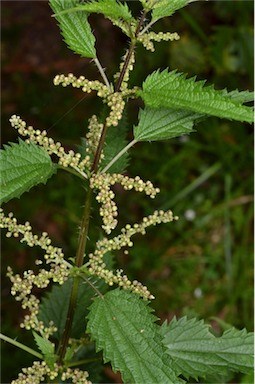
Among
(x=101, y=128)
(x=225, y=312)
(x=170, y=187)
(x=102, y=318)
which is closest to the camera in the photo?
(x=102, y=318)

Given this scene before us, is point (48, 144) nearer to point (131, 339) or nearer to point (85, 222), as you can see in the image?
point (85, 222)

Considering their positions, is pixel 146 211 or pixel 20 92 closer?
pixel 146 211

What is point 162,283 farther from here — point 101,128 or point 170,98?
point 170,98

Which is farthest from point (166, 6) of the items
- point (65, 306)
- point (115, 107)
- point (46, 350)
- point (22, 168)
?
point (65, 306)

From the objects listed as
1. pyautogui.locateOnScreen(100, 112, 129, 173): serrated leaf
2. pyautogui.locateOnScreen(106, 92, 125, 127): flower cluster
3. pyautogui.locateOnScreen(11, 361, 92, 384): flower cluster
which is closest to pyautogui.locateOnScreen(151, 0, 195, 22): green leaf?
pyautogui.locateOnScreen(106, 92, 125, 127): flower cluster

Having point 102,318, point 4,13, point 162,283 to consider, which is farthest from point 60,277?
point 4,13

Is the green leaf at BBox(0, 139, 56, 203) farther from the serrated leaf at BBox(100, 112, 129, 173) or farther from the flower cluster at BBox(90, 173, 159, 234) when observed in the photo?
the serrated leaf at BBox(100, 112, 129, 173)
